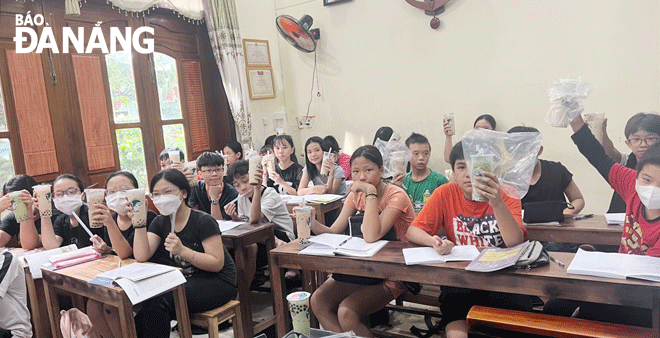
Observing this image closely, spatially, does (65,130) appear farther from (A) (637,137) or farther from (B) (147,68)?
(A) (637,137)

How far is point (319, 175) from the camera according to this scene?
435cm

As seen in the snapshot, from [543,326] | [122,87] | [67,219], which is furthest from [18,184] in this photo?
[543,326]

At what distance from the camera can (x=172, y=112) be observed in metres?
4.95

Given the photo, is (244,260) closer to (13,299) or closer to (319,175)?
(13,299)

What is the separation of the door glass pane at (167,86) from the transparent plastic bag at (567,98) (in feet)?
12.8

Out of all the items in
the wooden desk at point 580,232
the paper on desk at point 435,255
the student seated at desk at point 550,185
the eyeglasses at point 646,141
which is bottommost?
the wooden desk at point 580,232

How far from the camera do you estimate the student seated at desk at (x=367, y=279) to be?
87.4 inches

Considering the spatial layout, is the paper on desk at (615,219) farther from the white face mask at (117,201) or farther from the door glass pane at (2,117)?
the door glass pane at (2,117)

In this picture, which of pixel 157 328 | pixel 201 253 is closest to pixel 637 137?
pixel 201 253

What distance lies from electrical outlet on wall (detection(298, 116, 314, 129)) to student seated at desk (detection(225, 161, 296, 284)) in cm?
255

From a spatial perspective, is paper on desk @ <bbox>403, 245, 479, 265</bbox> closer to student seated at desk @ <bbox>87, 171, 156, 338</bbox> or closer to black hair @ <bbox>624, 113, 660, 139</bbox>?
black hair @ <bbox>624, 113, 660, 139</bbox>

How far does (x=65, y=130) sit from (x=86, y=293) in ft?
8.00

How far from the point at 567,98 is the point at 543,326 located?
1.15m

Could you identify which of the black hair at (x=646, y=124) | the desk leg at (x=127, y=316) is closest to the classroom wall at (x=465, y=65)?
the black hair at (x=646, y=124)
